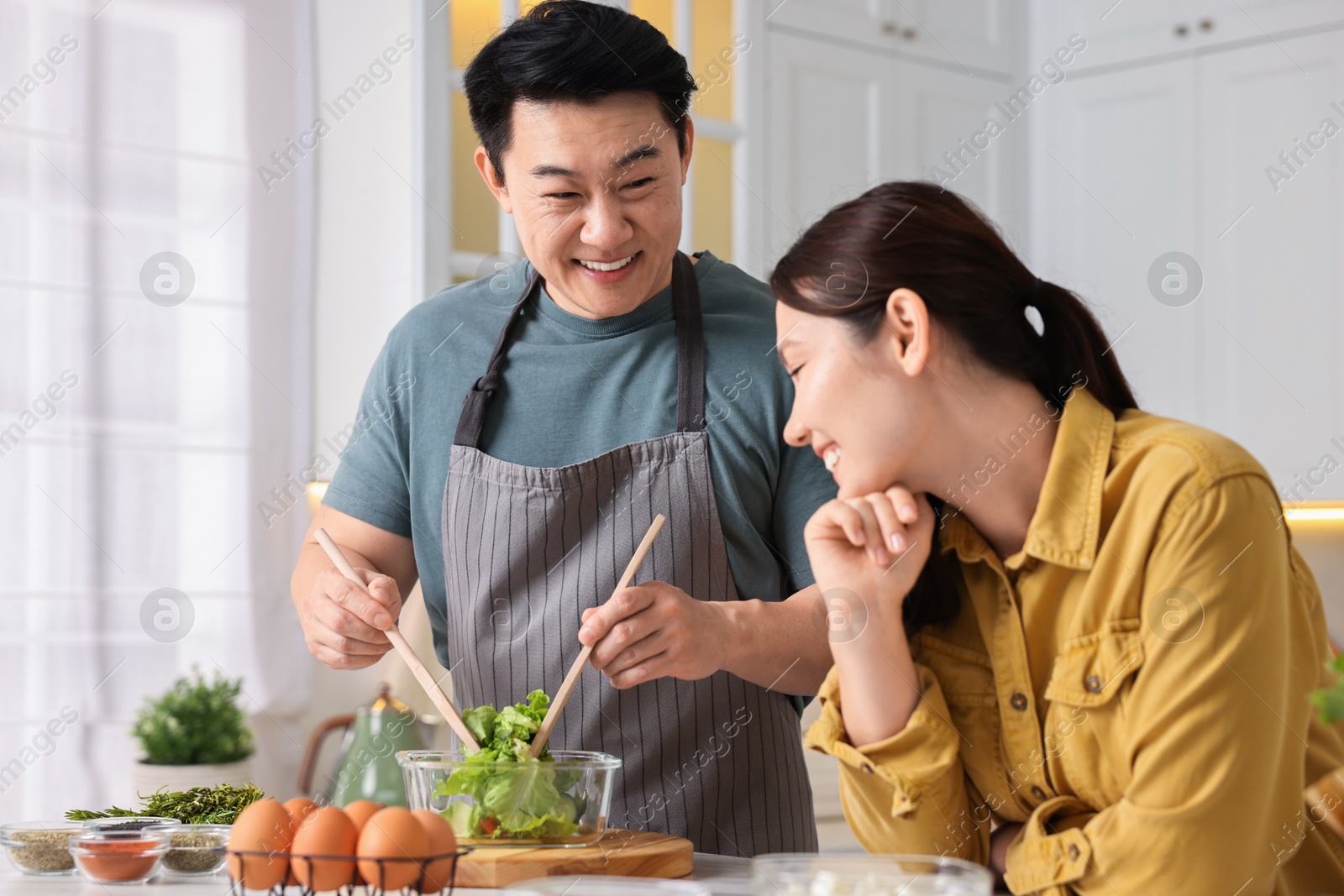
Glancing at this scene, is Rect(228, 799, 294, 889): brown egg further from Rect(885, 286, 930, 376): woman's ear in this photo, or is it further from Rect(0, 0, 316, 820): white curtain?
Rect(0, 0, 316, 820): white curtain

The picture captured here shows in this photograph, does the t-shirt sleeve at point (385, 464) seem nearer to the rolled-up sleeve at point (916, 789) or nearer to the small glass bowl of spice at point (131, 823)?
the small glass bowl of spice at point (131, 823)

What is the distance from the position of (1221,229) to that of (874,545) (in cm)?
261

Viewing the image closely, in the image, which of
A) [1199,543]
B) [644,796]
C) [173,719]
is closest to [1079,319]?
[1199,543]

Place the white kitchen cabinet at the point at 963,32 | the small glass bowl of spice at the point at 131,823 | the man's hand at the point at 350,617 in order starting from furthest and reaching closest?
the white kitchen cabinet at the point at 963,32
the man's hand at the point at 350,617
the small glass bowl of spice at the point at 131,823

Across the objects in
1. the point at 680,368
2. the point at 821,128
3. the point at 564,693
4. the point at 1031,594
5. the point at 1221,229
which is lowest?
the point at 564,693

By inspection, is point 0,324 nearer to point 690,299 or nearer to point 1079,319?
point 690,299

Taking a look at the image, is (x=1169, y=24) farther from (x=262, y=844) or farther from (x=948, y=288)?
(x=262, y=844)

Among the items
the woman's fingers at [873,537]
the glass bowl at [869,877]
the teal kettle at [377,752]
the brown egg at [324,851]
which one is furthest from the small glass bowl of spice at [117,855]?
the teal kettle at [377,752]

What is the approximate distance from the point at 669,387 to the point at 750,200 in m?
1.82

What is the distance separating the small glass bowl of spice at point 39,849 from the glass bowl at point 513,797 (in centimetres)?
33

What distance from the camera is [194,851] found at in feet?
3.86

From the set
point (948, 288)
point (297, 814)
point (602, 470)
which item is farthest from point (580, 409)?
point (297, 814)

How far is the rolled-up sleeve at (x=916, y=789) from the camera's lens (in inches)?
47.4

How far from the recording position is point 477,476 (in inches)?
63.1
